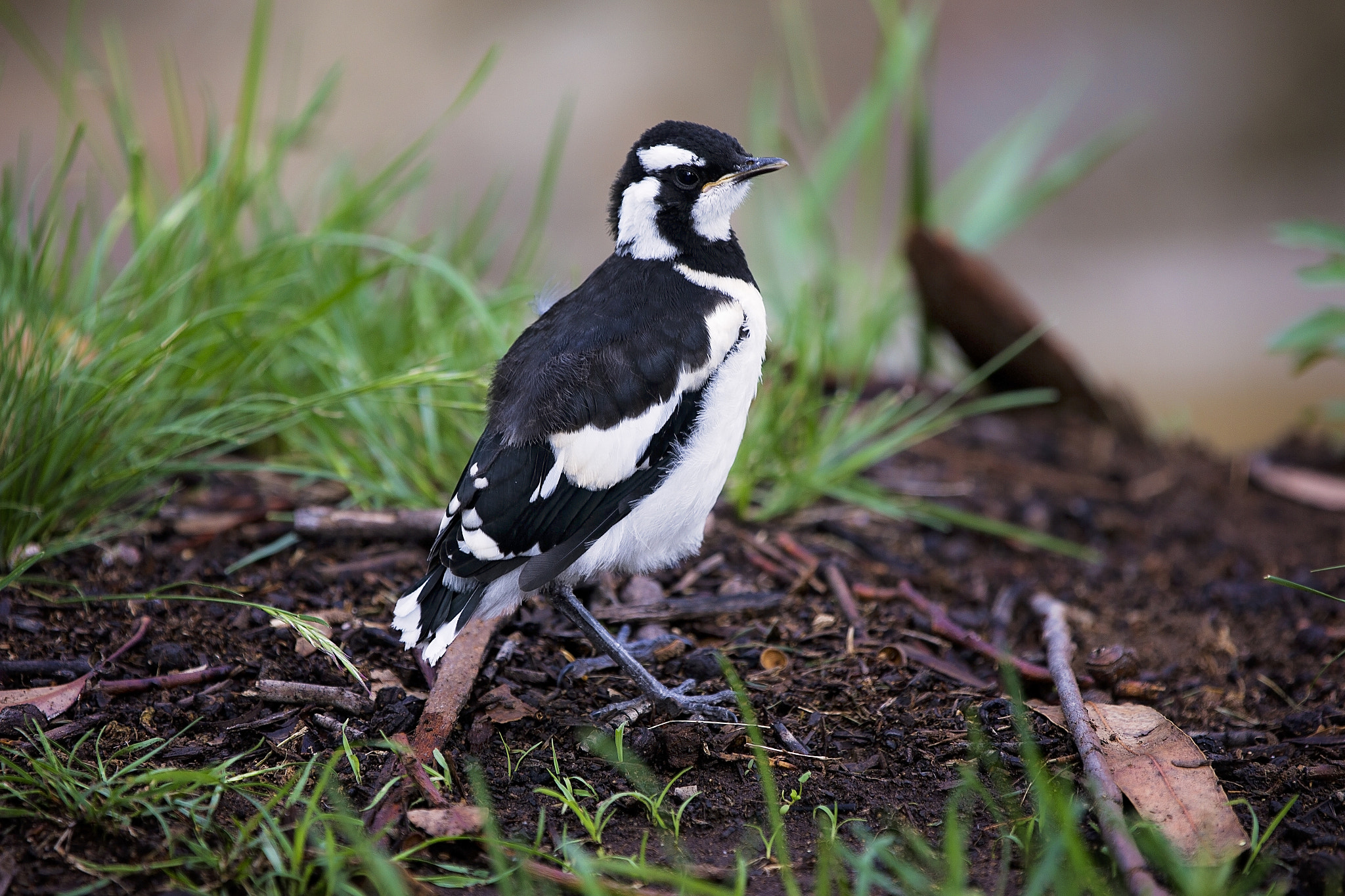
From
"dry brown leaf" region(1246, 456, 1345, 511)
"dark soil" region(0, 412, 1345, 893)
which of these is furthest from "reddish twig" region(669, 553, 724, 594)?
"dry brown leaf" region(1246, 456, 1345, 511)

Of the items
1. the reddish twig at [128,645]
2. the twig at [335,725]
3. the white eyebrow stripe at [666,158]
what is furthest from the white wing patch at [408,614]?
the white eyebrow stripe at [666,158]

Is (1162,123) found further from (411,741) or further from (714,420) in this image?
(411,741)

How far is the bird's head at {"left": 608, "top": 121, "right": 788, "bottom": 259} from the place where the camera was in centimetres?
324

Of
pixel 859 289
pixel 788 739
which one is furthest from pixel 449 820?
pixel 859 289

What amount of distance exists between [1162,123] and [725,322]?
30.3 feet

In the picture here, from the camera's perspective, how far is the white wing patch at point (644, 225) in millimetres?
3281

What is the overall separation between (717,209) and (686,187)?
108mm

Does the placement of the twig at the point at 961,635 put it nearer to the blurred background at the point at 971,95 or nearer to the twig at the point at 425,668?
the twig at the point at 425,668

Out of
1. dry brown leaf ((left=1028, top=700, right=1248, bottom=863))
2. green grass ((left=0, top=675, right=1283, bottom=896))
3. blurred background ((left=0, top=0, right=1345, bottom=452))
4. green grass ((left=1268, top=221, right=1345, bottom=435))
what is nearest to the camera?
green grass ((left=0, top=675, right=1283, bottom=896))

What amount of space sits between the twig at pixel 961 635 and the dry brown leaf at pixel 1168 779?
0.22 meters

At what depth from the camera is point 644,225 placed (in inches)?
130

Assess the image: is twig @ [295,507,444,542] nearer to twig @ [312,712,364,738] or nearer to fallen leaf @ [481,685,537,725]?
fallen leaf @ [481,685,537,725]

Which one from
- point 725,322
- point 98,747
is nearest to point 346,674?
point 98,747

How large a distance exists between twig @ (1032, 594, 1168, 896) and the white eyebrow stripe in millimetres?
1714
